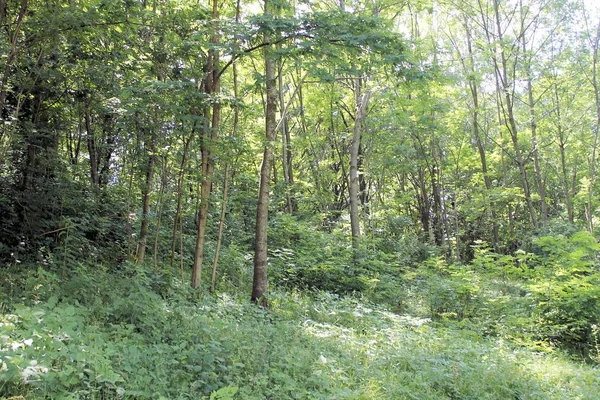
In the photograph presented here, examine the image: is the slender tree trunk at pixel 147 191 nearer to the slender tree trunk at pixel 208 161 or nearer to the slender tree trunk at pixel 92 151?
the slender tree trunk at pixel 208 161

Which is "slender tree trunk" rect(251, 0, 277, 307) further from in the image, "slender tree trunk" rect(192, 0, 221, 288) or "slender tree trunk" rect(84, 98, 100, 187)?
"slender tree trunk" rect(84, 98, 100, 187)

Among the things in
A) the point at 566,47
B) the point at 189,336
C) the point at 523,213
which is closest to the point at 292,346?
the point at 189,336

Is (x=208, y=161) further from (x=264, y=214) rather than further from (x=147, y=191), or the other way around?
(x=264, y=214)

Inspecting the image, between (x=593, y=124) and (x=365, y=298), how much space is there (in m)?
16.2

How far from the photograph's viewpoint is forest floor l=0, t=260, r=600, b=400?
3209 millimetres

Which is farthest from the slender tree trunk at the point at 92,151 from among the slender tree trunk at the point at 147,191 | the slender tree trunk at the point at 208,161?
the slender tree trunk at the point at 208,161

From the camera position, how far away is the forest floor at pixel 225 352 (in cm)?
321

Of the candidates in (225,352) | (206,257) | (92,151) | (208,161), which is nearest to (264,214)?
(208,161)

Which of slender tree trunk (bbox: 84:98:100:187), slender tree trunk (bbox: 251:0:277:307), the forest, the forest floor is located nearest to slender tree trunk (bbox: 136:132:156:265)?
the forest

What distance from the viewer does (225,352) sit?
444 cm

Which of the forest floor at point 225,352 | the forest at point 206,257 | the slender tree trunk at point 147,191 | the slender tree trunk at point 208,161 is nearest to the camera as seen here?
the forest floor at point 225,352

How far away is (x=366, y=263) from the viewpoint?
11352 mm

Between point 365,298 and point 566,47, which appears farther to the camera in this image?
point 566,47

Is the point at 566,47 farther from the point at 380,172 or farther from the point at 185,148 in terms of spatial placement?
the point at 185,148
